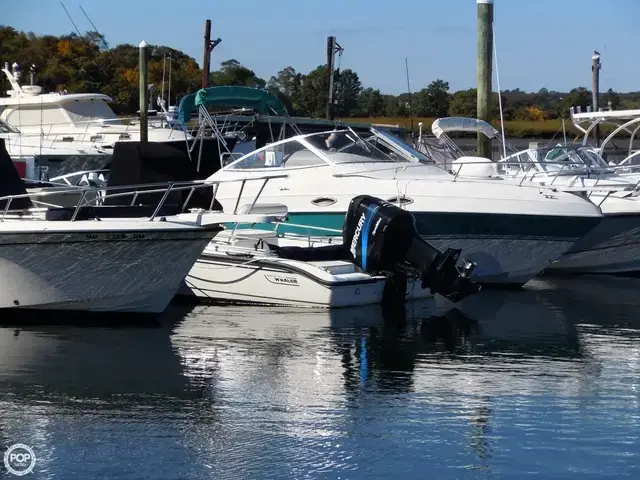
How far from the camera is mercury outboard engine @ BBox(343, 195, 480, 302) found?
1327 cm

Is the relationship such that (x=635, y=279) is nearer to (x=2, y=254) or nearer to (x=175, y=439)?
(x=2, y=254)

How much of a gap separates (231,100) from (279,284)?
6.55 metres

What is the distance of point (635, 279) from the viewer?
1862 centimetres

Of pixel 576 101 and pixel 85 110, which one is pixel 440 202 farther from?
pixel 576 101

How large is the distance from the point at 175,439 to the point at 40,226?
4520 millimetres

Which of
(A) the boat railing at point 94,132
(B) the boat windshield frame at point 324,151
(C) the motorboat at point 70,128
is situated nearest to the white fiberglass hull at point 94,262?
(B) the boat windshield frame at point 324,151

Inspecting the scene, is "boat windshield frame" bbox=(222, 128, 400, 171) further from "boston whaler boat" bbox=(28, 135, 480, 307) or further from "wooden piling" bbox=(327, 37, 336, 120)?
"wooden piling" bbox=(327, 37, 336, 120)

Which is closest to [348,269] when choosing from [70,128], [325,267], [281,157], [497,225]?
[325,267]

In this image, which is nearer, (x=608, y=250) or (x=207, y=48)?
(x=608, y=250)

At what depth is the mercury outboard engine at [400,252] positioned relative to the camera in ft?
43.5

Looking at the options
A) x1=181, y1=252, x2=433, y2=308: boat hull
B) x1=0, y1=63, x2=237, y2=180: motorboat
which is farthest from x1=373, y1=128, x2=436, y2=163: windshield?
x1=0, y1=63, x2=237, y2=180: motorboat

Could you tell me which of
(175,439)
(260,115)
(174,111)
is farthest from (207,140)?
(175,439)

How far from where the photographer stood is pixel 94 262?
1207 centimetres

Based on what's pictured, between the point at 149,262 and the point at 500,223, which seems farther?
the point at 500,223
